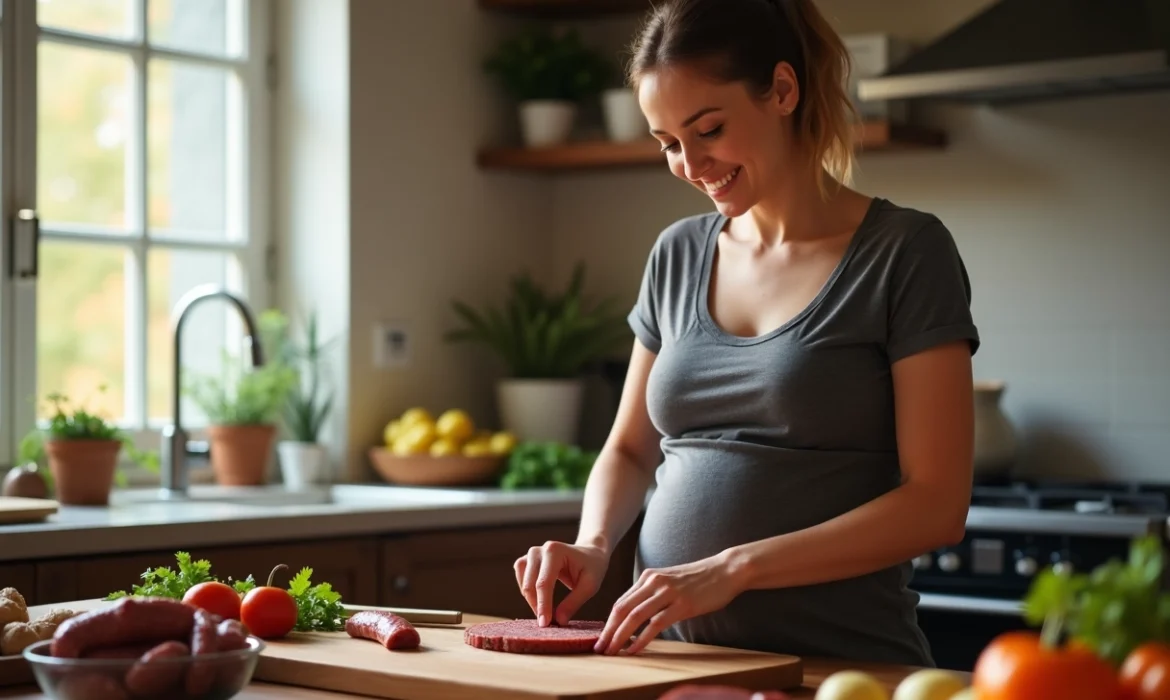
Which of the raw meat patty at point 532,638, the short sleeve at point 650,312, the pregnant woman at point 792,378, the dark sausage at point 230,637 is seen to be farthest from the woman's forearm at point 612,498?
the dark sausage at point 230,637

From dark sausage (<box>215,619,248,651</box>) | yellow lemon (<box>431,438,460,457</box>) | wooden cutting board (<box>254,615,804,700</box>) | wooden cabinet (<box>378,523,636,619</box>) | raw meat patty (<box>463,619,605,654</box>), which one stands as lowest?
wooden cabinet (<box>378,523,636,619</box>)

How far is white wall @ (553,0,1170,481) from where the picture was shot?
325 cm

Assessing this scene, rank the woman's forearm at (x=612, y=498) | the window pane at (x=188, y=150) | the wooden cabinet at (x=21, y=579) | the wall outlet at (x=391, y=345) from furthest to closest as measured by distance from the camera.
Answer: the wall outlet at (x=391, y=345), the window pane at (x=188, y=150), the wooden cabinet at (x=21, y=579), the woman's forearm at (x=612, y=498)

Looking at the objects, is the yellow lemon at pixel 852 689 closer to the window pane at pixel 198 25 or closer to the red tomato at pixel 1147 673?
the red tomato at pixel 1147 673

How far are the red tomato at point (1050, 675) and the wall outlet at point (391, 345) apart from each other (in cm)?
280

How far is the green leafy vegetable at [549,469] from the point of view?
129 inches

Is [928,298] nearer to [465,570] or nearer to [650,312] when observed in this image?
[650,312]

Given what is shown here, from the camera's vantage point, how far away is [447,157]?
3.76 metres

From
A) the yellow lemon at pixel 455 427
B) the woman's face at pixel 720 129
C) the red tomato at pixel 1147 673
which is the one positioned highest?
the woman's face at pixel 720 129

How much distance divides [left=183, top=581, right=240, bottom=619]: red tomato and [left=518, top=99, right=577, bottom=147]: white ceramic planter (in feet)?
7.82

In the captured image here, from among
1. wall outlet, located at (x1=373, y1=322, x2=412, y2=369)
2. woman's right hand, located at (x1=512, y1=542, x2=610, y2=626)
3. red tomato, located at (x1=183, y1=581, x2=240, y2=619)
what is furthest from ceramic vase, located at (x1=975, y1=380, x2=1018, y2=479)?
red tomato, located at (x1=183, y1=581, x2=240, y2=619)

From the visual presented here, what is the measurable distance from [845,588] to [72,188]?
2.15 meters

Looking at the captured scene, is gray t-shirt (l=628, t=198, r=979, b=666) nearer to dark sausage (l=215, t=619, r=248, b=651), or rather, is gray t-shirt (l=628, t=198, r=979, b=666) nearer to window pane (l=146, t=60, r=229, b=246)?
dark sausage (l=215, t=619, r=248, b=651)

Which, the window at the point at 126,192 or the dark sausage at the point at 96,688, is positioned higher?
the window at the point at 126,192
